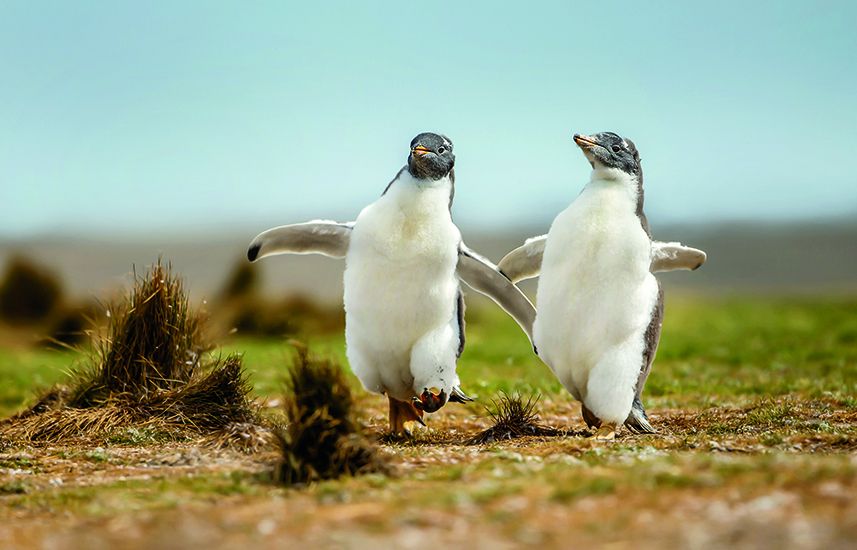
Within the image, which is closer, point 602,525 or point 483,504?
point 602,525

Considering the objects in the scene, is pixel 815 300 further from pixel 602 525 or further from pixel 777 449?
pixel 602 525

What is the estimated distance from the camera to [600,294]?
9055mm

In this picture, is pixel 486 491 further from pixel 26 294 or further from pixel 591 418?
pixel 26 294

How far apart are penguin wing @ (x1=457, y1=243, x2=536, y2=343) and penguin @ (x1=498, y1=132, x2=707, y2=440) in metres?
0.69

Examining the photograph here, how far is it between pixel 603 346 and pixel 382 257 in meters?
2.05

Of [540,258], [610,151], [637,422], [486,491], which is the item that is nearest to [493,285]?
[540,258]

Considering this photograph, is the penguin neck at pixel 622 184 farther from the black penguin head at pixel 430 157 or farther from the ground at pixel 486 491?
the ground at pixel 486 491

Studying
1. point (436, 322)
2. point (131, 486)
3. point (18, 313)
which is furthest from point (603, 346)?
point (18, 313)

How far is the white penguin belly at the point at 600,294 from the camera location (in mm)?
9055

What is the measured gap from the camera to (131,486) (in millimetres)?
7297

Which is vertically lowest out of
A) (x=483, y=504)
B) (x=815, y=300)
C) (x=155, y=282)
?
(x=815, y=300)

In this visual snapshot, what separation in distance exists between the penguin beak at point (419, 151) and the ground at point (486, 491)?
229cm

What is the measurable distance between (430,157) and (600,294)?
1.88m

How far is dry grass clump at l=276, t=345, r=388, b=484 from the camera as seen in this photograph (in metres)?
6.96
